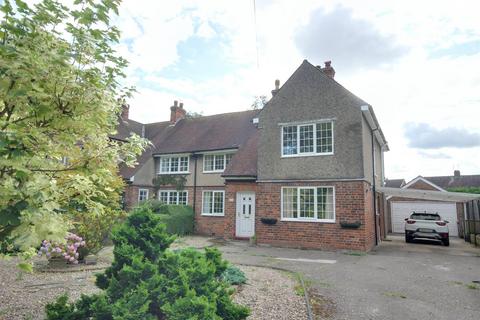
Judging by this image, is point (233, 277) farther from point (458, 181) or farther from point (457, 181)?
point (458, 181)

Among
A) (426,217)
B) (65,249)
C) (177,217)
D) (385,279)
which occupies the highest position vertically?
(426,217)

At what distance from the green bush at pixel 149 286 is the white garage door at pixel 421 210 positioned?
25.7 meters

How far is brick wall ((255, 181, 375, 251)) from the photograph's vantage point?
1231 cm

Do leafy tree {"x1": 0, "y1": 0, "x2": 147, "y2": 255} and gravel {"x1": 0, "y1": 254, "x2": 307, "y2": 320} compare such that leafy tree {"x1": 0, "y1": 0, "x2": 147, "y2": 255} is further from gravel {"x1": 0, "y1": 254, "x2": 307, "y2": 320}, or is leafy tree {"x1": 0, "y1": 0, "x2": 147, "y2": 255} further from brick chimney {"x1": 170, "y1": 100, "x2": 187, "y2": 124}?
brick chimney {"x1": 170, "y1": 100, "x2": 187, "y2": 124}

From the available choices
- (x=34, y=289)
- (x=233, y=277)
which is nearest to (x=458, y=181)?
(x=233, y=277)

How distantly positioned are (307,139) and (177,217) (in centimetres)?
858

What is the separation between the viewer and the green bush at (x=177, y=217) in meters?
16.6

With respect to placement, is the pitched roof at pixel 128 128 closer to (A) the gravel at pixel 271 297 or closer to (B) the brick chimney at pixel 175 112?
(B) the brick chimney at pixel 175 112


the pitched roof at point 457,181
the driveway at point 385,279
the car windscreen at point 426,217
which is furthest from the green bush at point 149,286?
the pitched roof at point 457,181

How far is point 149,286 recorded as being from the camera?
384 centimetres

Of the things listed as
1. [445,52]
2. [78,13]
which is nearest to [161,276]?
[78,13]

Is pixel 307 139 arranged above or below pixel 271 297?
above

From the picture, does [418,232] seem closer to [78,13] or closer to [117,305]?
[117,305]

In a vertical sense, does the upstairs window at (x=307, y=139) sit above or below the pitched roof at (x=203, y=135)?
below
